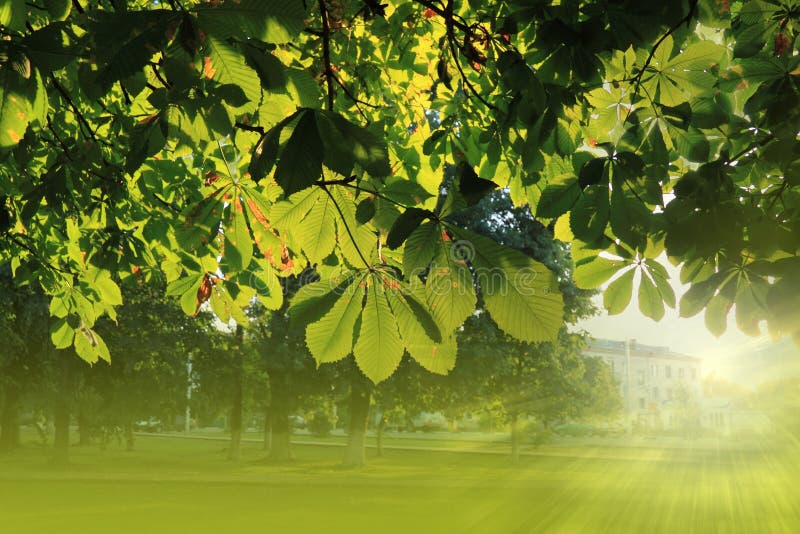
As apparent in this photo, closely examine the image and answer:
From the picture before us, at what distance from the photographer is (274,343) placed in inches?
882

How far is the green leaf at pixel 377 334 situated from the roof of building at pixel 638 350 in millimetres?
80003

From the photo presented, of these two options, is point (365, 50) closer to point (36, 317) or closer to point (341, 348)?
point (341, 348)

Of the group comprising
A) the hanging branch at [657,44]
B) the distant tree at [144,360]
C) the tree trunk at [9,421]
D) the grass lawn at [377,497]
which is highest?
the hanging branch at [657,44]

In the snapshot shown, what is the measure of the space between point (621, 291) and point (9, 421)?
99.6ft

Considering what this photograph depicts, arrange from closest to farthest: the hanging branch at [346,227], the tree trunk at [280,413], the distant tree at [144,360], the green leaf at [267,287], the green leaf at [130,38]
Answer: the green leaf at [130,38]
the hanging branch at [346,227]
the green leaf at [267,287]
the distant tree at [144,360]
the tree trunk at [280,413]

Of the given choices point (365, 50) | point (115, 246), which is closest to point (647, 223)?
point (365, 50)

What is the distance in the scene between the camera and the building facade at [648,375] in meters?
78.2

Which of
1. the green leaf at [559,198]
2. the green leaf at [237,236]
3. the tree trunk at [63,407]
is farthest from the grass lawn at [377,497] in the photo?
the green leaf at [559,198]

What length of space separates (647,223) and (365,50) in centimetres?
271

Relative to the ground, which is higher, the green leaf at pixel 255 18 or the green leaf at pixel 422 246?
the green leaf at pixel 255 18

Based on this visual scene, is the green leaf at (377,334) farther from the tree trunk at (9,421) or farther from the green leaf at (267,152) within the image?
the tree trunk at (9,421)

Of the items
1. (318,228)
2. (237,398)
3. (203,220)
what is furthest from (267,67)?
(237,398)

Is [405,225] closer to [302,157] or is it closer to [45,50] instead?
[302,157]

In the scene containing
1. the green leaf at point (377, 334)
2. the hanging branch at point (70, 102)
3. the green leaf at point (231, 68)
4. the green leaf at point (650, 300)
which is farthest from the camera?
the hanging branch at point (70, 102)
